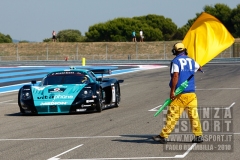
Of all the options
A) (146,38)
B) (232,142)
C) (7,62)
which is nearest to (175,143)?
(232,142)

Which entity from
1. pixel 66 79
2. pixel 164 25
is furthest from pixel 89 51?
pixel 66 79

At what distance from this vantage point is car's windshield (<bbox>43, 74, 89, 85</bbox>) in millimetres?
17328

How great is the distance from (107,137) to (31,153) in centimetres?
196

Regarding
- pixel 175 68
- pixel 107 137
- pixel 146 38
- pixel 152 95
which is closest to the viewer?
pixel 175 68

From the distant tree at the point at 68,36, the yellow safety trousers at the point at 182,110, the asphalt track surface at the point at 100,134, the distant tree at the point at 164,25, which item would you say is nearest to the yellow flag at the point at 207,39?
the yellow safety trousers at the point at 182,110

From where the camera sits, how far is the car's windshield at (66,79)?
17.3m

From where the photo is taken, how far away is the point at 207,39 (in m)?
11.6

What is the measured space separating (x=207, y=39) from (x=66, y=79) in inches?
261

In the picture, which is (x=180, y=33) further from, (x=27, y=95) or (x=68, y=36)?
(x=27, y=95)

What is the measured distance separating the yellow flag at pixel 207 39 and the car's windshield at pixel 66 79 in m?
5.92

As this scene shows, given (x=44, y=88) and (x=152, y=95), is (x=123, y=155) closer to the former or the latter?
(x=44, y=88)

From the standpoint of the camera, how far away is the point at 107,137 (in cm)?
1188

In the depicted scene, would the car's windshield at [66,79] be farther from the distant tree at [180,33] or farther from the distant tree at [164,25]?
the distant tree at [164,25]

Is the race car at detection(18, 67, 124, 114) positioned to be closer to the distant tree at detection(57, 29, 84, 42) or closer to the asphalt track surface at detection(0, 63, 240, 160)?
the asphalt track surface at detection(0, 63, 240, 160)
